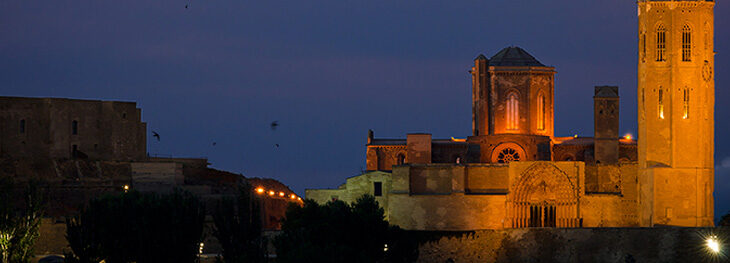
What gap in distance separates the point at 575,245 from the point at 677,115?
8173mm

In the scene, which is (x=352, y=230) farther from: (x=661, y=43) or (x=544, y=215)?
(x=661, y=43)

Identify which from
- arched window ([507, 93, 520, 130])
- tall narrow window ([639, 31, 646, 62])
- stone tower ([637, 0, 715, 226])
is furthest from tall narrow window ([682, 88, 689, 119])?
arched window ([507, 93, 520, 130])

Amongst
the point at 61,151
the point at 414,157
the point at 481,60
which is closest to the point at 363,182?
the point at 414,157

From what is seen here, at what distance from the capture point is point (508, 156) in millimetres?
69750

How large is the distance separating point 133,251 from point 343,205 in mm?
12506

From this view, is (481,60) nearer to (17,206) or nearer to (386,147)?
(386,147)

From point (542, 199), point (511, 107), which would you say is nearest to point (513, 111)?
point (511, 107)

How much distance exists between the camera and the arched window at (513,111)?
70625 millimetres

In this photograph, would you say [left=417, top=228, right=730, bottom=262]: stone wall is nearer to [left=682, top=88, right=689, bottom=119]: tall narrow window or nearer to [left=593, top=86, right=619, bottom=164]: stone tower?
[left=682, top=88, right=689, bottom=119]: tall narrow window

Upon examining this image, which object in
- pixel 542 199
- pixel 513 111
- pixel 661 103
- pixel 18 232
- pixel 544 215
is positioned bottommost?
pixel 18 232

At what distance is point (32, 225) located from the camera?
5250cm

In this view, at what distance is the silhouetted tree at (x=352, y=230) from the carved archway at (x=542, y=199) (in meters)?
5.87

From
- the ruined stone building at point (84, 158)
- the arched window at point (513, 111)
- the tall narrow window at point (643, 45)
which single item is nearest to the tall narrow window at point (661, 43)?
the tall narrow window at point (643, 45)

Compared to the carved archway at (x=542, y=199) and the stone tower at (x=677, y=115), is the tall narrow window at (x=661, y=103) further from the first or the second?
the carved archway at (x=542, y=199)
